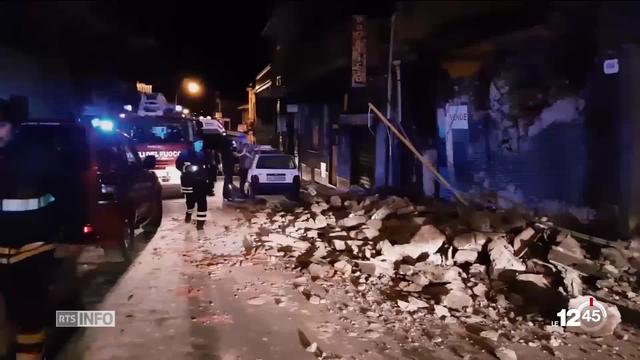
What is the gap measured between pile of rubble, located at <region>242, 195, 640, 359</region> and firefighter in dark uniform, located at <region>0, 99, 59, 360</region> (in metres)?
3.25

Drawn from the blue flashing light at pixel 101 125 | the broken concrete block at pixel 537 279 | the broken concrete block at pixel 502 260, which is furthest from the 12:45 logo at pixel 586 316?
the blue flashing light at pixel 101 125

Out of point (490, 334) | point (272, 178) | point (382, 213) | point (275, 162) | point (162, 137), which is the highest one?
point (162, 137)

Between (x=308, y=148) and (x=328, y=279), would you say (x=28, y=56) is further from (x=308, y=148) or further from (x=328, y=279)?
(x=328, y=279)

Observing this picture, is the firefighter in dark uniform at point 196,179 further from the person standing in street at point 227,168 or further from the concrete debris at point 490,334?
the concrete debris at point 490,334

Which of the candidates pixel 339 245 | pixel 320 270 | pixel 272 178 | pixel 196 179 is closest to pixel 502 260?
pixel 320 270

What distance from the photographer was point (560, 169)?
992cm

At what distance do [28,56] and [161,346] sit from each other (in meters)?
26.0

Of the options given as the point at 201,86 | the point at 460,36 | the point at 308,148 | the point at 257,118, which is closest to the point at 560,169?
the point at 460,36

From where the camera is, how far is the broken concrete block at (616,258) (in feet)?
25.2

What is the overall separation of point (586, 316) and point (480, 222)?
2927 mm

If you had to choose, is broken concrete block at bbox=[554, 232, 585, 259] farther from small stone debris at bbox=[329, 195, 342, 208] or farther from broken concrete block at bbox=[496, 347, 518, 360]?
small stone debris at bbox=[329, 195, 342, 208]

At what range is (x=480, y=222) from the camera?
880 centimetres

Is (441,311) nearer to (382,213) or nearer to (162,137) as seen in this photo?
(382,213)

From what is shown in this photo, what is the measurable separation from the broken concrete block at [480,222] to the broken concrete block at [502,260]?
873 millimetres
